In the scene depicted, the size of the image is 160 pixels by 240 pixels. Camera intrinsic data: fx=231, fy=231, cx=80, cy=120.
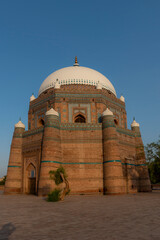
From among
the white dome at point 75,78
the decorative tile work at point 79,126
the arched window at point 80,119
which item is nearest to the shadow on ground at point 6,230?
the decorative tile work at point 79,126

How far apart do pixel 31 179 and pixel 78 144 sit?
18.8 ft

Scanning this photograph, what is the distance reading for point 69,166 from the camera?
20.7 m

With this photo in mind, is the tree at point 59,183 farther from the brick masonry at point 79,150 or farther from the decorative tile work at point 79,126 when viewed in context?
the decorative tile work at point 79,126

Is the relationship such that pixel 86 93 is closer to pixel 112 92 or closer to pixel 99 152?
pixel 112 92

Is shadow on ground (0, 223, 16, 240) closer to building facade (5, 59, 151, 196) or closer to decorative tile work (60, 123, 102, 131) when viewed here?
building facade (5, 59, 151, 196)

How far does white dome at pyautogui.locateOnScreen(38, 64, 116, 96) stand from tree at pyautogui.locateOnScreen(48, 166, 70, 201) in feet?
41.6

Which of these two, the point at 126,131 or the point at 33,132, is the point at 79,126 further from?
the point at 126,131

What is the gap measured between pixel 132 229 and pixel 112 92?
77.9 feet

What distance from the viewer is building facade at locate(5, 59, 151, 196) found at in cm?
1983

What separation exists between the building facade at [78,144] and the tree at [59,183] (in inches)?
88.2

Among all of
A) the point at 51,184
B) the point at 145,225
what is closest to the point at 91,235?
the point at 145,225

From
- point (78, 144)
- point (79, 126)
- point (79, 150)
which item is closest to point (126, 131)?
point (79, 126)

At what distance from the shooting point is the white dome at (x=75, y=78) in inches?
1054

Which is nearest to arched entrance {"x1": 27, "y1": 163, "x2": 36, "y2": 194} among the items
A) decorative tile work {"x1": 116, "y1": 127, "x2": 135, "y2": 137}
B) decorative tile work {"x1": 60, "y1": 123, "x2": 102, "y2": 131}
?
decorative tile work {"x1": 60, "y1": 123, "x2": 102, "y2": 131}
